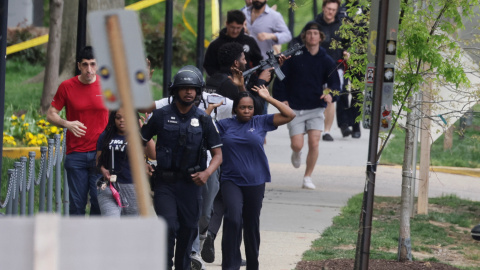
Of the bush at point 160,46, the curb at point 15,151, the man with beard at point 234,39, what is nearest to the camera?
the man with beard at point 234,39

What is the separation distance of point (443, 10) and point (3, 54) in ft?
11.4

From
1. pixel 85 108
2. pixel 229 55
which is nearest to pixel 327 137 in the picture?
pixel 229 55

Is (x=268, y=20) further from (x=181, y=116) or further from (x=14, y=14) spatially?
(x=14, y=14)

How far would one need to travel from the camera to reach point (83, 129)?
832 cm

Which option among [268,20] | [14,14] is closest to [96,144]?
[268,20]

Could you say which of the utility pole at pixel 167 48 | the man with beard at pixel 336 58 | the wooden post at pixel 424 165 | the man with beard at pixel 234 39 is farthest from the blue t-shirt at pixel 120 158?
the man with beard at pixel 336 58

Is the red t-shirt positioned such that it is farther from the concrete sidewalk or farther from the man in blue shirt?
the man in blue shirt

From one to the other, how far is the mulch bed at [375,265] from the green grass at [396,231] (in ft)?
0.73

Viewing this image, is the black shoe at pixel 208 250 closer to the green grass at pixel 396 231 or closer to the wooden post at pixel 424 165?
the green grass at pixel 396 231

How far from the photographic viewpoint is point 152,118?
23.6 ft

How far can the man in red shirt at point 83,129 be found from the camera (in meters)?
8.37

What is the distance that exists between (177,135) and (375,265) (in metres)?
2.37

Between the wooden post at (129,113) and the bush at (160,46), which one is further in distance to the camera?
the bush at (160,46)

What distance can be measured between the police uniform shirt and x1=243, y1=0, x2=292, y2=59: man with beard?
24.0 ft
